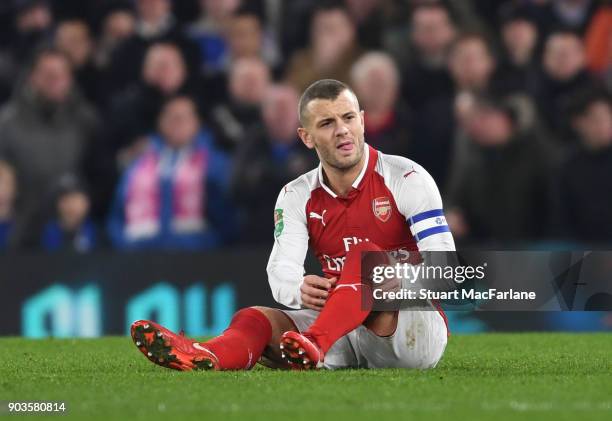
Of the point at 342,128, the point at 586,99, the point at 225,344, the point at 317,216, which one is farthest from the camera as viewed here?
the point at 586,99

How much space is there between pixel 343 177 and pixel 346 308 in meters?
0.82

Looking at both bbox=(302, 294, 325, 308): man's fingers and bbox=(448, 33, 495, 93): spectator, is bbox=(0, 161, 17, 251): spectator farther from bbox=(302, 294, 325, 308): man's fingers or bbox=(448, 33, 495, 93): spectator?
bbox=(302, 294, 325, 308): man's fingers

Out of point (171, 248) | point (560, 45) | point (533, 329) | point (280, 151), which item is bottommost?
point (533, 329)

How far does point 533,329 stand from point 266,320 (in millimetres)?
4868

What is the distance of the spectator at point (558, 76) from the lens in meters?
11.6

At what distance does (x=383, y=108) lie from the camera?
11445 mm

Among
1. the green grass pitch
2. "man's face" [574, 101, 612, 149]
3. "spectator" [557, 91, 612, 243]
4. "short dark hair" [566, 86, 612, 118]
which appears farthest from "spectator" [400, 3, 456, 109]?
the green grass pitch

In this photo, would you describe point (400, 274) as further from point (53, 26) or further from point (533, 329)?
point (53, 26)

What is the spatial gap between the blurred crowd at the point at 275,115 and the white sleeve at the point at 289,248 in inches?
188

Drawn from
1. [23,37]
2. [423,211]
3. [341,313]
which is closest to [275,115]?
[23,37]

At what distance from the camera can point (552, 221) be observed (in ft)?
36.3

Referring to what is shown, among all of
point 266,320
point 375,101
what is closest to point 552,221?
point 375,101

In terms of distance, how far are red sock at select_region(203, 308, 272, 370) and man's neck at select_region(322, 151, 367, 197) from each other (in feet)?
2.37

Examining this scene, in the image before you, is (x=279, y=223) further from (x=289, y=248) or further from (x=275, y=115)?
(x=275, y=115)
